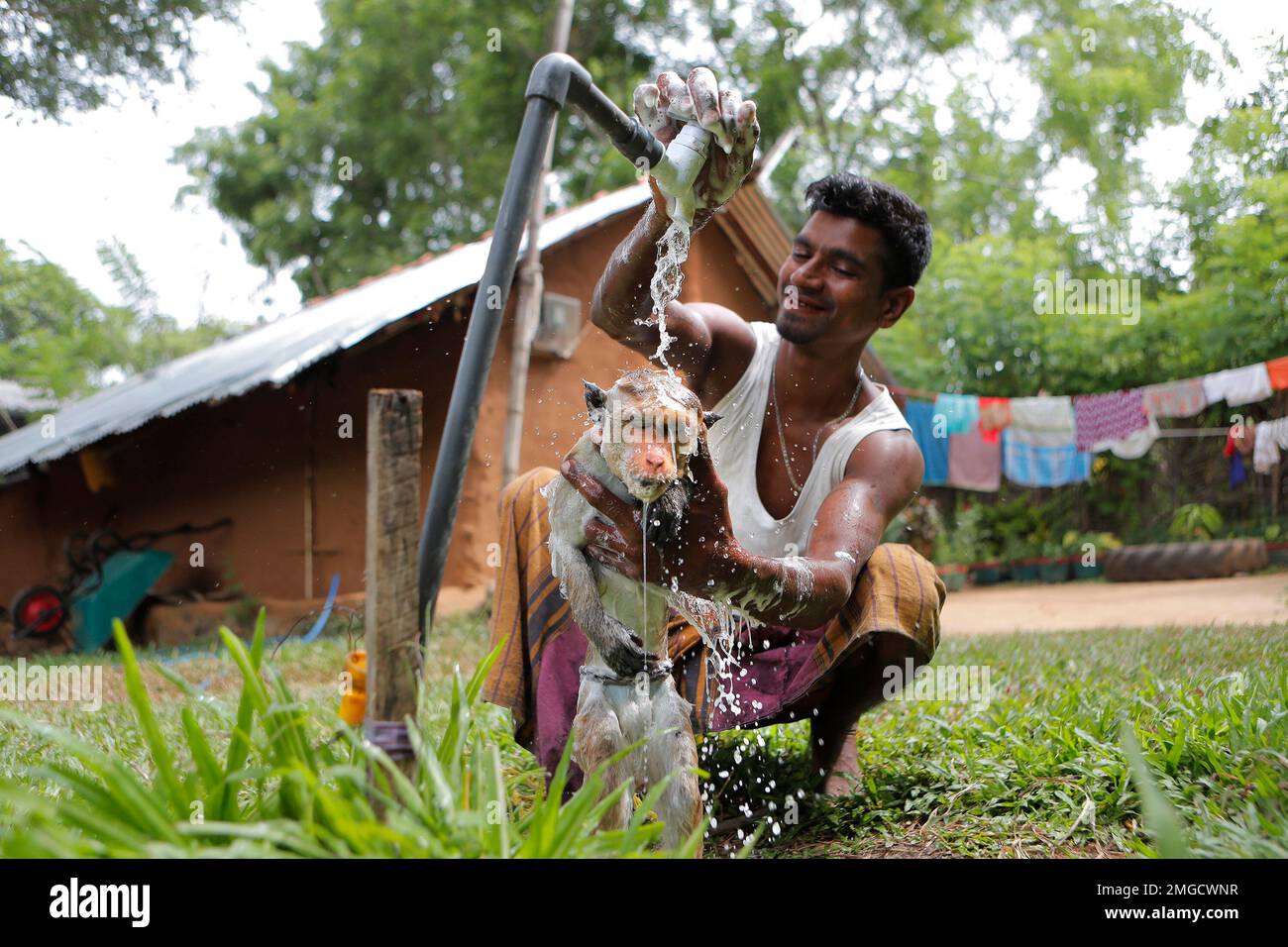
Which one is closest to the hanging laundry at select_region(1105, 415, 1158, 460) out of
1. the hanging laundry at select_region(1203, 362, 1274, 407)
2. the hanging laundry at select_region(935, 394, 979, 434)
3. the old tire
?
the hanging laundry at select_region(1203, 362, 1274, 407)

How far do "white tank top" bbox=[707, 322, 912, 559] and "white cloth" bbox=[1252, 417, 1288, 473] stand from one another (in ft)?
30.9

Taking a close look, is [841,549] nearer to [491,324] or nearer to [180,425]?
[491,324]

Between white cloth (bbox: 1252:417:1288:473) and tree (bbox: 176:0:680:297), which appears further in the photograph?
tree (bbox: 176:0:680:297)

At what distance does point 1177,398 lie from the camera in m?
11.7

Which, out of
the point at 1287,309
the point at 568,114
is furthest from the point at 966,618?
the point at 568,114

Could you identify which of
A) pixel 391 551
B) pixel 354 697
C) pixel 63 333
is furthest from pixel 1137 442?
pixel 63 333

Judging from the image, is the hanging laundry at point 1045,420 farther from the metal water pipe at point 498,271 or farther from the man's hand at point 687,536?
the man's hand at point 687,536

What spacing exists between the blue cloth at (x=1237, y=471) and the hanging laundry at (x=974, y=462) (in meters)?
2.63

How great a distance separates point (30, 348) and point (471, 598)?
31.6 feet

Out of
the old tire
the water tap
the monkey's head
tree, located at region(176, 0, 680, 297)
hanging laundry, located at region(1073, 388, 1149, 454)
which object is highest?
tree, located at region(176, 0, 680, 297)

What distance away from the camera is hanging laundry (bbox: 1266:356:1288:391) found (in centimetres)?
1009

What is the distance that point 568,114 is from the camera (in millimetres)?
14984

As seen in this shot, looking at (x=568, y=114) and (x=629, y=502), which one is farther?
(x=568, y=114)

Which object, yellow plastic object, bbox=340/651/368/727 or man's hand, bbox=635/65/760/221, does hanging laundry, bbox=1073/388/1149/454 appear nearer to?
man's hand, bbox=635/65/760/221
